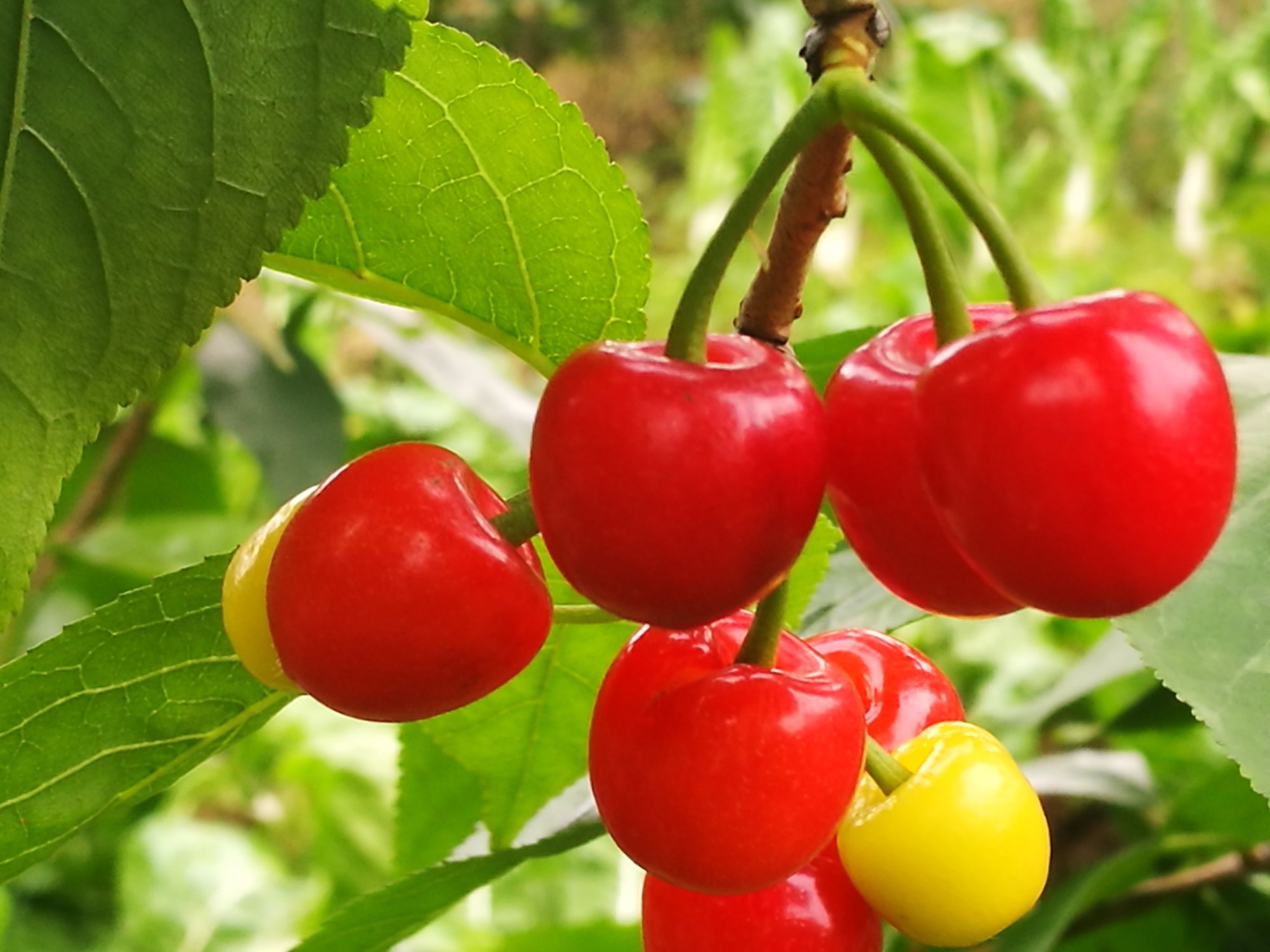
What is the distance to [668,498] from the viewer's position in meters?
0.33

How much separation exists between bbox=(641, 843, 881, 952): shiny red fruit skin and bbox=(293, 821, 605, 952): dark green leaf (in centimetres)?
14

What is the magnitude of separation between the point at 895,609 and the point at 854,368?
0.94ft

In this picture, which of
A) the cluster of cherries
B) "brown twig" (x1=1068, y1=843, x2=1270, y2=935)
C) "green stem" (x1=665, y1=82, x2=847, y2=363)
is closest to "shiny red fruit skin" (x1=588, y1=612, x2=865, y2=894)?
the cluster of cherries

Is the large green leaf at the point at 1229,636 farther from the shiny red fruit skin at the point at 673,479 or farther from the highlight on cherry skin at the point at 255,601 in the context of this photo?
the highlight on cherry skin at the point at 255,601

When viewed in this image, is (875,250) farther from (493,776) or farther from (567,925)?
(493,776)

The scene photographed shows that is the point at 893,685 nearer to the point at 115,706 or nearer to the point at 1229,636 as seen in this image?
the point at 1229,636

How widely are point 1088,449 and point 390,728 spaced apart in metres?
1.51

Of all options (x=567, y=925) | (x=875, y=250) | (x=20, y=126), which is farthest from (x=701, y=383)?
(x=875, y=250)

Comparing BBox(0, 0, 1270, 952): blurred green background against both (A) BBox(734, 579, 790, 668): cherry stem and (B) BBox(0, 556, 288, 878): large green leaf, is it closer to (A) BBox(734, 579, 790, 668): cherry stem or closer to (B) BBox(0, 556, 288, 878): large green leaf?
(A) BBox(734, 579, 790, 668): cherry stem

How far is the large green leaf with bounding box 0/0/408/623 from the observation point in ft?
1.14

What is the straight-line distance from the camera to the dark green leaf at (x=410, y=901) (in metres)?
0.58

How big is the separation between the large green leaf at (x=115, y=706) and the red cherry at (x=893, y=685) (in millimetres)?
223

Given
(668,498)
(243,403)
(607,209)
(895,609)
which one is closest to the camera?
(668,498)

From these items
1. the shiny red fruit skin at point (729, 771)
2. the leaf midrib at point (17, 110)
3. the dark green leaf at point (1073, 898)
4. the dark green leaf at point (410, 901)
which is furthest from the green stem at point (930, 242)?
the dark green leaf at point (1073, 898)
